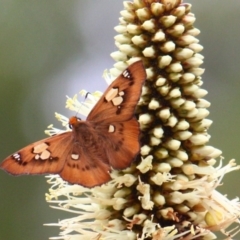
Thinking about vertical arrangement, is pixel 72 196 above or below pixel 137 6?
below

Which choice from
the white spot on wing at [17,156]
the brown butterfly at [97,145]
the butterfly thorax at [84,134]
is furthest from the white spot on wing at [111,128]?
the white spot on wing at [17,156]

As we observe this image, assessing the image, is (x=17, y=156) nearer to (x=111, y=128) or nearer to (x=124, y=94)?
(x=111, y=128)

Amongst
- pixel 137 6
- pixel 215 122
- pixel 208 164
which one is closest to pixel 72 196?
pixel 208 164

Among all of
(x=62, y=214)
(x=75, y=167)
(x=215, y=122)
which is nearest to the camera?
(x=75, y=167)

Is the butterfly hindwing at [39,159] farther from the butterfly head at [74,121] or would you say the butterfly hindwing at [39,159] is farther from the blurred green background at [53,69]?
the blurred green background at [53,69]

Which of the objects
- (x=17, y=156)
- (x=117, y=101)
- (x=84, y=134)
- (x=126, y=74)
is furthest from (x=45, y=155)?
(x=126, y=74)

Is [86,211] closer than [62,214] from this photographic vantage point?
Yes

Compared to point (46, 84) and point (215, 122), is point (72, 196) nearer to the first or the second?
point (215, 122)
